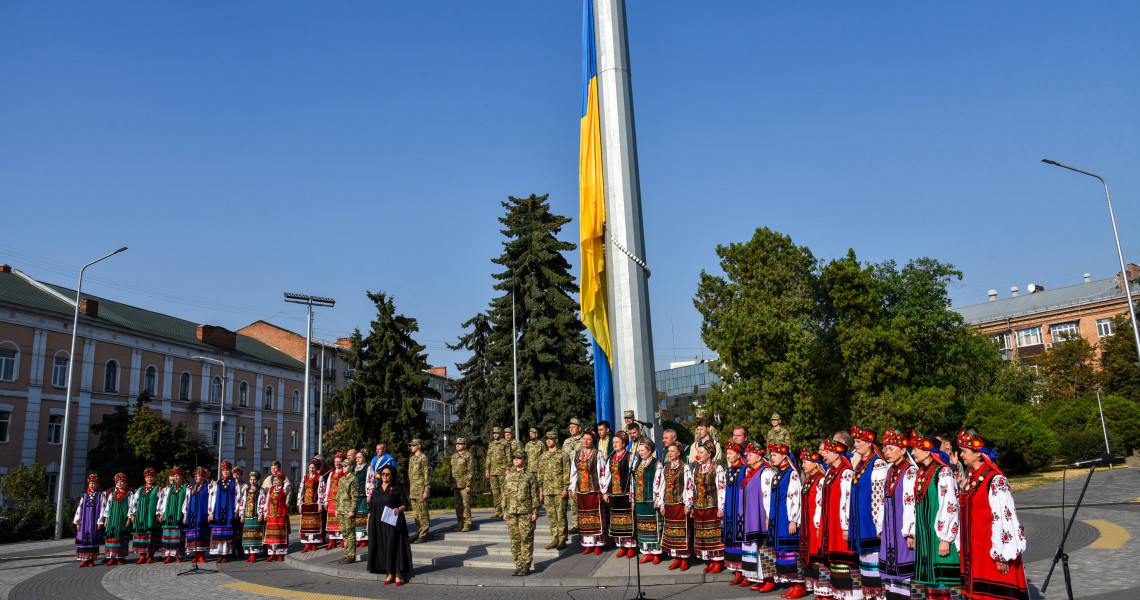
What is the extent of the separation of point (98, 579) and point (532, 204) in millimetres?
25713

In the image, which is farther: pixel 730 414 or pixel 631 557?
pixel 730 414

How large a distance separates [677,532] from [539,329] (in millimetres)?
22782

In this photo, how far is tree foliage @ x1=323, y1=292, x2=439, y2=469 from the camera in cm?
3272

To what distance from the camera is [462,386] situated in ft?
130

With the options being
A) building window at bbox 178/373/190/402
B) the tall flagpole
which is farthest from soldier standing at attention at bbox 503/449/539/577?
building window at bbox 178/373/190/402

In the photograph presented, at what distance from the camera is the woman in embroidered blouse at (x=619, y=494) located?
11039 mm

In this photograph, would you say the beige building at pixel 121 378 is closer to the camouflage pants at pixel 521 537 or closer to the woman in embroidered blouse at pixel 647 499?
the camouflage pants at pixel 521 537

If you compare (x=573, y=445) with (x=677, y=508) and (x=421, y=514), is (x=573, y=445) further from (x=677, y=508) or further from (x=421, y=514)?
(x=677, y=508)

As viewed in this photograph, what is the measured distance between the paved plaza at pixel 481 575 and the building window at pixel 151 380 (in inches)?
1153

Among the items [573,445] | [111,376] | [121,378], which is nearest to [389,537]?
[573,445]

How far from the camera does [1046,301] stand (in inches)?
2827

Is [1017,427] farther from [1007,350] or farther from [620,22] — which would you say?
[1007,350]

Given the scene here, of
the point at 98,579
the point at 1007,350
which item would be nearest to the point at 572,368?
the point at 98,579

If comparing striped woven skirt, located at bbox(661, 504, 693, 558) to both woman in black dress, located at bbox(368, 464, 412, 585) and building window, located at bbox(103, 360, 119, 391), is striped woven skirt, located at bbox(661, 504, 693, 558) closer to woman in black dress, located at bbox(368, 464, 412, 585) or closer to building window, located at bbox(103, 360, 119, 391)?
woman in black dress, located at bbox(368, 464, 412, 585)
